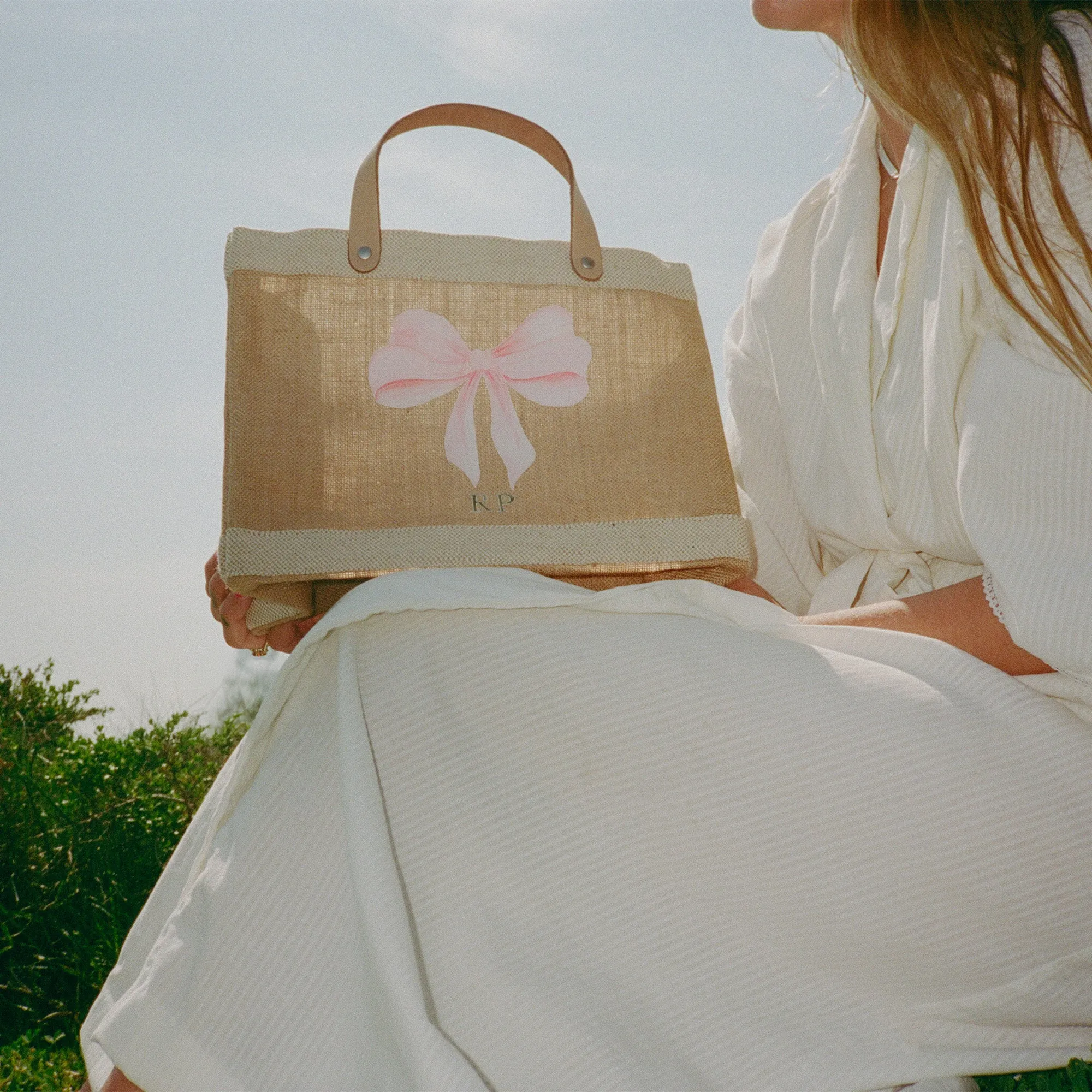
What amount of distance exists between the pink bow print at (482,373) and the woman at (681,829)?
1.01 ft

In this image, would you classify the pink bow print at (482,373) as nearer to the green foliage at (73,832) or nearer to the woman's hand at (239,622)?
the woman's hand at (239,622)

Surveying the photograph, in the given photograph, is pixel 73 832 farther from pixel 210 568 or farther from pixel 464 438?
pixel 464 438

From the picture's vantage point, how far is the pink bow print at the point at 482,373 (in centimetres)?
137

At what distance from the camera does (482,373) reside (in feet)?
4.63

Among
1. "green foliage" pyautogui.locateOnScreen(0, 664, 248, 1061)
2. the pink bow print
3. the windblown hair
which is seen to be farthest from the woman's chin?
"green foliage" pyautogui.locateOnScreen(0, 664, 248, 1061)

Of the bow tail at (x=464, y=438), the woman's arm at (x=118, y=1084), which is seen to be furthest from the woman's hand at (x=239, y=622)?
the woman's arm at (x=118, y=1084)

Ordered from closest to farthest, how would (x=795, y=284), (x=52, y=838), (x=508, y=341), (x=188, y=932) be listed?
(x=188, y=932)
(x=508, y=341)
(x=795, y=284)
(x=52, y=838)

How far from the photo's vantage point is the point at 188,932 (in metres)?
1.04

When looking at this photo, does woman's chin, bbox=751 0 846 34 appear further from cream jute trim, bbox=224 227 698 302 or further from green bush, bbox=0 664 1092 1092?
green bush, bbox=0 664 1092 1092

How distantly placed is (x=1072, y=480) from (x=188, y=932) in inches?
38.0

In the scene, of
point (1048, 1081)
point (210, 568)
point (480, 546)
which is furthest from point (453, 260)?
point (1048, 1081)

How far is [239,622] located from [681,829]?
2.20 ft

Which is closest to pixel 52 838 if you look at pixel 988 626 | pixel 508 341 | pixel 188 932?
pixel 188 932

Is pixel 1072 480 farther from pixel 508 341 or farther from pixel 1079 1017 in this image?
pixel 508 341
